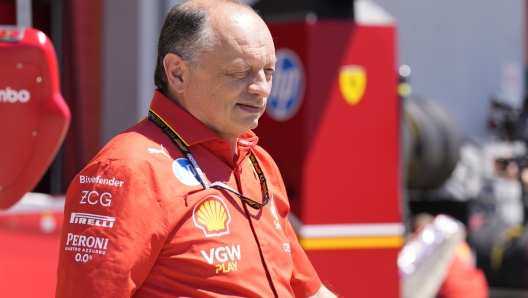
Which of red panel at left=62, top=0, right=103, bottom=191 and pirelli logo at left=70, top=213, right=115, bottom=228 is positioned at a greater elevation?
pirelli logo at left=70, top=213, right=115, bottom=228

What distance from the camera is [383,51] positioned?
4.27 meters

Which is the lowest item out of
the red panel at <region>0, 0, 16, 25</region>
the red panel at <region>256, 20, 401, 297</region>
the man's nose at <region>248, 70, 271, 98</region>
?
the red panel at <region>256, 20, 401, 297</region>

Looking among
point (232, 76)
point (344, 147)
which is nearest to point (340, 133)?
point (344, 147)

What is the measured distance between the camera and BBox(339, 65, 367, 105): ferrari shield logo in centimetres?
416

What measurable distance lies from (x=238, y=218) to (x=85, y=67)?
10.0 ft

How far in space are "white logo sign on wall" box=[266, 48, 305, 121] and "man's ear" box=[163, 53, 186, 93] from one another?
8.07 ft

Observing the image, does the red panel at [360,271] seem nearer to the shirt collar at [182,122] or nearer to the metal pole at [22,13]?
the metal pole at [22,13]

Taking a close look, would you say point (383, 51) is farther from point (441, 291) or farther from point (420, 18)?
point (420, 18)

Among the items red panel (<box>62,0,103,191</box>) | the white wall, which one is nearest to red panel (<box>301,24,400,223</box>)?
red panel (<box>62,0,103,191</box>)

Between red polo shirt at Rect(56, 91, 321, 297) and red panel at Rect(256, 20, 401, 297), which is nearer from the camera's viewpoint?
red polo shirt at Rect(56, 91, 321, 297)

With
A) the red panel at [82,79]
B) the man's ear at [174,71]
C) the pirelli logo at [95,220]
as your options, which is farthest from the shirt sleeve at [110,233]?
the red panel at [82,79]

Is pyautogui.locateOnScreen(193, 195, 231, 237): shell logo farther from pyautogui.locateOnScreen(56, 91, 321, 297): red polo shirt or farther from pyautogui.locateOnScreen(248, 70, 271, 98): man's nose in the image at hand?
pyautogui.locateOnScreen(248, 70, 271, 98): man's nose

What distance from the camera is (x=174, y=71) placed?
5.57 ft

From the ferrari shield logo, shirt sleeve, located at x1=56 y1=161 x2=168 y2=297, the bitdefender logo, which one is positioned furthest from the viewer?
the ferrari shield logo
